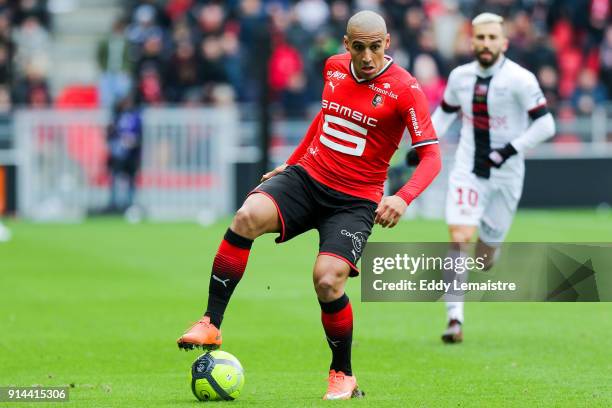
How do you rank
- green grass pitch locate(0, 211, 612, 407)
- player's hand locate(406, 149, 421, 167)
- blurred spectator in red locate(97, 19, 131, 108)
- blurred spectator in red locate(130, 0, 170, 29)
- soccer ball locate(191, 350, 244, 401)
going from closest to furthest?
soccer ball locate(191, 350, 244, 401)
green grass pitch locate(0, 211, 612, 407)
player's hand locate(406, 149, 421, 167)
blurred spectator in red locate(97, 19, 131, 108)
blurred spectator in red locate(130, 0, 170, 29)

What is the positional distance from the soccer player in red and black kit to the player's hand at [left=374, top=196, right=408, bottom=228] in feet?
0.19

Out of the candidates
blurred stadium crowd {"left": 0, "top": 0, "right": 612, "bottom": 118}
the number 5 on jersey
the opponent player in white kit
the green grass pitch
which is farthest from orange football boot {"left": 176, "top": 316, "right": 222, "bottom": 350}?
blurred stadium crowd {"left": 0, "top": 0, "right": 612, "bottom": 118}

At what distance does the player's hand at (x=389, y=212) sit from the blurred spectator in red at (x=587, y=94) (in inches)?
721

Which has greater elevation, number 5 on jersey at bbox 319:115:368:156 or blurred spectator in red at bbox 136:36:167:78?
number 5 on jersey at bbox 319:115:368:156

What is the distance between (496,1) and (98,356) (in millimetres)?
19113

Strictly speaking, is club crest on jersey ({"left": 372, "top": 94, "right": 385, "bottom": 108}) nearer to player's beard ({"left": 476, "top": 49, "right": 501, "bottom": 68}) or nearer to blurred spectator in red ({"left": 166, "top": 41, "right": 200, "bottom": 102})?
player's beard ({"left": 476, "top": 49, "right": 501, "bottom": 68})

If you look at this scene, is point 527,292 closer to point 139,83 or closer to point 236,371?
point 236,371

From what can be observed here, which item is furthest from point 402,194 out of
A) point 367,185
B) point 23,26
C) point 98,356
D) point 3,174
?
point 23,26

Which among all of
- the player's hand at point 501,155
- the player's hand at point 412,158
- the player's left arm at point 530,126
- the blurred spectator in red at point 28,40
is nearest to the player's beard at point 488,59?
the player's left arm at point 530,126

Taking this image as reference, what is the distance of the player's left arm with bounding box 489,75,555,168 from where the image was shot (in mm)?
10844

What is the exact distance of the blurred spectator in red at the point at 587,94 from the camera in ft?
83.3

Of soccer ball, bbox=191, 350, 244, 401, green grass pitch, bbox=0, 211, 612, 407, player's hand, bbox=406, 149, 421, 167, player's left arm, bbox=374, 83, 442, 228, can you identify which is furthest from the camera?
player's hand, bbox=406, 149, 421, 167

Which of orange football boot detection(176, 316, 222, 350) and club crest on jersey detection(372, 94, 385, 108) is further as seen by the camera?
club crest on jersey detection(372, 94, 385, 108)

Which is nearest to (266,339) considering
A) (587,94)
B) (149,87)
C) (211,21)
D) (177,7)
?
(149,87)
